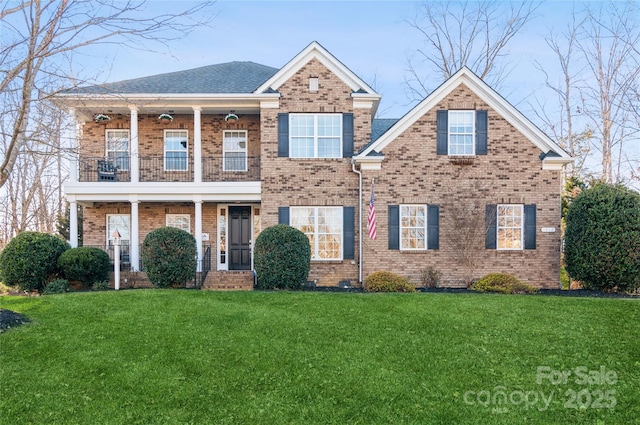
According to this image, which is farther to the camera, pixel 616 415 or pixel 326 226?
pixel 326 226

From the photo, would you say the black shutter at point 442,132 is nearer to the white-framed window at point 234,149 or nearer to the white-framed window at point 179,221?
the white-framed window at point 234,149

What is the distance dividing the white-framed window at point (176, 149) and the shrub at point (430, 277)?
9153mm

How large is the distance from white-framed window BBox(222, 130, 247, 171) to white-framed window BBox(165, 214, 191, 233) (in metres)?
2.38

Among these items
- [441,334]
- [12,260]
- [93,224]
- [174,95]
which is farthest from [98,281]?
[441,334]

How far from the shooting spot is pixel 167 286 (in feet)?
41.6

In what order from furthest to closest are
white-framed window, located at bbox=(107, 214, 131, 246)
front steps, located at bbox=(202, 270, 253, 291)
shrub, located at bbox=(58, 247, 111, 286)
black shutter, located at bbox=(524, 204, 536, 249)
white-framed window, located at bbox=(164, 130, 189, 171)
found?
white-framed window, located at bbox=(107, 214, 131, 246) < white-framed window, located at bbox=(164, 130, 189, 171) < black shutter, located at bbox=(524, 204, 536, 249) < front steps, located at bbox=(202, 270, 253, 291) < shrub, located at bbox=(58, 247, 111, 286)

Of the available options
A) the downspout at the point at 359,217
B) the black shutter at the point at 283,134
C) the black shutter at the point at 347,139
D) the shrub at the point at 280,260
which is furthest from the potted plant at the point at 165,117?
the downspout at the point at 359,217

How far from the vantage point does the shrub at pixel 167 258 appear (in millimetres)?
12484

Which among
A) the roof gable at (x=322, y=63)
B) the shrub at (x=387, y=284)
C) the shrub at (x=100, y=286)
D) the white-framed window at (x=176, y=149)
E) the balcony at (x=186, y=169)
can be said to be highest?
the roof gable at (x=322, y=63)

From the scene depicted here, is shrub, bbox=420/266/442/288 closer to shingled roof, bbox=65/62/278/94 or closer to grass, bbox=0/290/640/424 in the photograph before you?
grass, bbox=0/290/640/424

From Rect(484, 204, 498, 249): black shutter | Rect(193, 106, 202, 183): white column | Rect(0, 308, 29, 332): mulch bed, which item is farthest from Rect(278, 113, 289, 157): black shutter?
Rect(0, 308, 29, 332): mulch bed

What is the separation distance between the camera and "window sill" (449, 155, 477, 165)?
14.4 m

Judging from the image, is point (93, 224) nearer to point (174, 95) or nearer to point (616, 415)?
point (174, 95)

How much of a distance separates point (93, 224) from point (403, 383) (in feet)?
46.8
